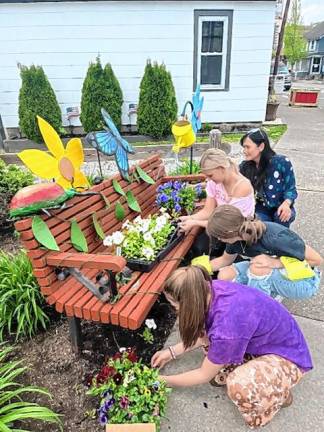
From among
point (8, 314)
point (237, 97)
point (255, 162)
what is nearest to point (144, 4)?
point (237, 97)

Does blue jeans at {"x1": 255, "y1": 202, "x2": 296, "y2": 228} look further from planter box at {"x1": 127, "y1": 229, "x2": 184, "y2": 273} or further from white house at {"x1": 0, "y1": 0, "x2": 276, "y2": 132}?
white house at {"x1": 0, "y1": 0, "x2": 276, "y2": 132}

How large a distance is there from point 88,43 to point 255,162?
636 cm

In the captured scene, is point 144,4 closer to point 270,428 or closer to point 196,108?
point 196,108

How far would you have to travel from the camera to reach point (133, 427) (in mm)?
1522

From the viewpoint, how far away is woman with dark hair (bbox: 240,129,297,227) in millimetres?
2934

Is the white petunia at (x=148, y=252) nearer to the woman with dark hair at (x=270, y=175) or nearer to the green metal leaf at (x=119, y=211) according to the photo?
the green metal leaf at (x=119, y=211)

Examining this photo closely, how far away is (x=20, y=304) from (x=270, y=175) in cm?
225

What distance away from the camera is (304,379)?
2.00 m

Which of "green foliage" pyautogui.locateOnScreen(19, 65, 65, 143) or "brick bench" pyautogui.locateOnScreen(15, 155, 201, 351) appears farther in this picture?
"green foliage" pyautogui.locateOnScreen(19, 65, 65, 143)

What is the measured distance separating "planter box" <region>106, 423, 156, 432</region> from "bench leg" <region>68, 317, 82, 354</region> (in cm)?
72

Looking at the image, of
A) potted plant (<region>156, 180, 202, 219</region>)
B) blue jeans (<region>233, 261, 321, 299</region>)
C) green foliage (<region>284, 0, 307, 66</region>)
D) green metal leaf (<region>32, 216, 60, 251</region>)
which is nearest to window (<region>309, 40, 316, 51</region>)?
green foliage (<region>284, 0, 307, 66</region>)

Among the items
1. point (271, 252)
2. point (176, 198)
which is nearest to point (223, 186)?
point (176, 198)

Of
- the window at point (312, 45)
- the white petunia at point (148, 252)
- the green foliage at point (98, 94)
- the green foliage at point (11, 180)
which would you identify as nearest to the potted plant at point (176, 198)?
the white petunia at point (148, 252)

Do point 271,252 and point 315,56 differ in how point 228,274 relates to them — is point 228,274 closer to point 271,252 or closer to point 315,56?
→ point 271,252
